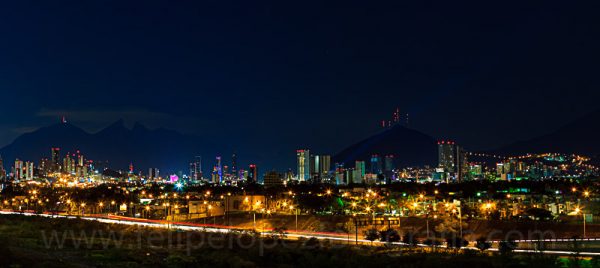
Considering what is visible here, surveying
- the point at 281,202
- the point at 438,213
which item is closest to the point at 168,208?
the point at 281,202

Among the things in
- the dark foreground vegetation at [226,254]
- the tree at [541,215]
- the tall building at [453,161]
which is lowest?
the dark foreground vegetation at [226,254]

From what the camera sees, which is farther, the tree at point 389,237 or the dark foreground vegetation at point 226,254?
the tree at point 389,237

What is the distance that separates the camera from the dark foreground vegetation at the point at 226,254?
20.6 metres

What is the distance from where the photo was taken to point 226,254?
76.2ft

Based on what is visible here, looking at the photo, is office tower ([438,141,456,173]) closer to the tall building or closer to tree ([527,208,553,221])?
the tall building

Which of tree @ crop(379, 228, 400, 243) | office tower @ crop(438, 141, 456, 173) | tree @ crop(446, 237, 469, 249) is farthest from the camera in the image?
office tower @ crop(438, 141, 456, 173)

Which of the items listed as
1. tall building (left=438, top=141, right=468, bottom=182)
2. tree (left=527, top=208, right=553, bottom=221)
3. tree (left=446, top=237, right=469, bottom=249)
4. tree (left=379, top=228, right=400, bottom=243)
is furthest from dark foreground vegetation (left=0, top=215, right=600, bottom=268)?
tall building (left=438, top=141, right=468, bottom=182)

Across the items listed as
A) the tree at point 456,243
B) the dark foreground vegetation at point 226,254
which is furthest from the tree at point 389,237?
the tree at point 456,243

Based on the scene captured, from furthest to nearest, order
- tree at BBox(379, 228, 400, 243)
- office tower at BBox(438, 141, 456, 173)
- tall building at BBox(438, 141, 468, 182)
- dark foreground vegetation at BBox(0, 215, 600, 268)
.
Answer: office tower at BBox(438, 141, 456, 173), tall building at BBox(438, 141, 468, 182), tree at BBox(379, 228, 400, 243), dark foreground vegetation at BBox(0, 215, 600, 268)

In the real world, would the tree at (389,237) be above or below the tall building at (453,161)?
below

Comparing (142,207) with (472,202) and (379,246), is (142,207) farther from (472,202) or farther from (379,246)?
(379,246)

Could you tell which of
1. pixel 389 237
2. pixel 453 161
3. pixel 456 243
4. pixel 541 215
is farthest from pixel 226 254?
pixel 453 161

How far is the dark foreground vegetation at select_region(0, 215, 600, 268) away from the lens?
2061 cm

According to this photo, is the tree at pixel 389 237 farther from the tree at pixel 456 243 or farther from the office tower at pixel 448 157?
the office tower at pixel 448 157
